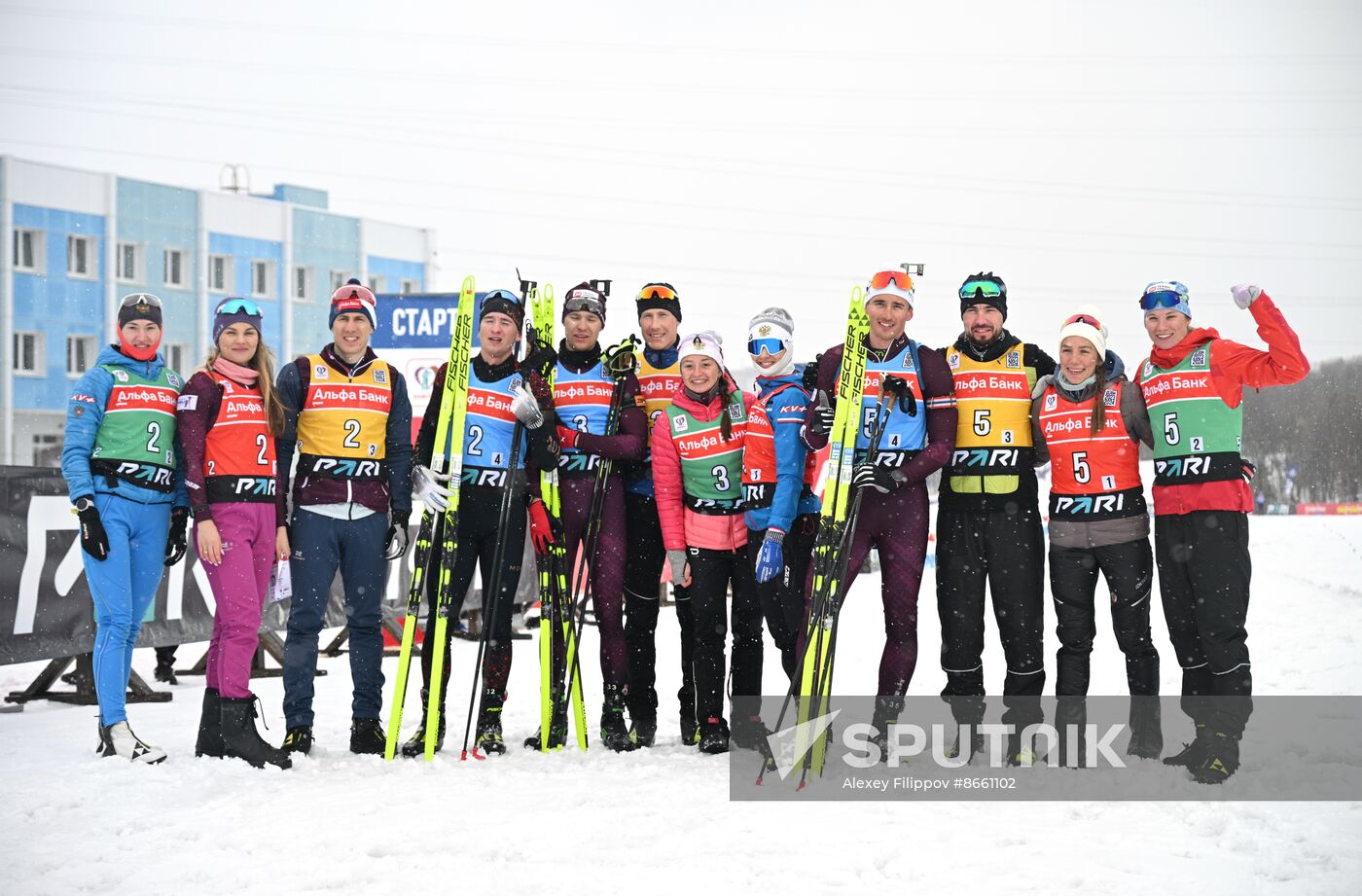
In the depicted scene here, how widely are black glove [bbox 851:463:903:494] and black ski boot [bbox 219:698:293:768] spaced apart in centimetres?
290

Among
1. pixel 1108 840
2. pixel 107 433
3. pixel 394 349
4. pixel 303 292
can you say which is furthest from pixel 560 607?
pixel 303 292

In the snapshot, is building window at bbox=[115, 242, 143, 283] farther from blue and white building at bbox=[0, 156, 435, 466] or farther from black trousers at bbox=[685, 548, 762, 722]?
black trousers at bbox=[685, 548, 762, 722]

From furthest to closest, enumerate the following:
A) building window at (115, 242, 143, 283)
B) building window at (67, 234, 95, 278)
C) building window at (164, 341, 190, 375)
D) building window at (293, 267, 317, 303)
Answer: building window at (293, 267, 317, 303)
building window at (164, 341, 190, 375)
building window at (115, 242, 143, 283)
building window at (67, 234, 95, 278)

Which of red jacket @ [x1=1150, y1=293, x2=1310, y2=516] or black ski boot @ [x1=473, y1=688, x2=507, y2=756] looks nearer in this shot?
red jacket @ [x1=1150, y1=293, x2=1310, y2=516]

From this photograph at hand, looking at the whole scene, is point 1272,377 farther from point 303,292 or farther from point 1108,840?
point 303,292

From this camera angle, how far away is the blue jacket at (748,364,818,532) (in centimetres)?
531

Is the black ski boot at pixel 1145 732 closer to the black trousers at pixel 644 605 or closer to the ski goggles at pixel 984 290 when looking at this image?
the ski goggles at pixel 984 290

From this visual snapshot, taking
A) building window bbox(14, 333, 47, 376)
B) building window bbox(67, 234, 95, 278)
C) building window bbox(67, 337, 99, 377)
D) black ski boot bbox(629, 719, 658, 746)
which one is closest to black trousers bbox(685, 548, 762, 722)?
black ski boot bbox(629, 719, 658, 746)

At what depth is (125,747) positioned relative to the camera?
503 cm

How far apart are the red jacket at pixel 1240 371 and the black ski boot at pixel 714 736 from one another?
2.30 metres

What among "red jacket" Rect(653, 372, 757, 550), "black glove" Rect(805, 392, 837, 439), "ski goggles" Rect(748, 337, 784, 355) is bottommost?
"red jacket" Rect(653, 372, 757, 550)

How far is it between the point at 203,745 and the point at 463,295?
250 centimetres

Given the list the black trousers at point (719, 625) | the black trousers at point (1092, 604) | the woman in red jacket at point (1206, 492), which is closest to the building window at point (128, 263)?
the black trousers at point (719, 625)

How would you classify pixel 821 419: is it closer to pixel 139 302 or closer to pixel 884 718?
pixel 884 718
